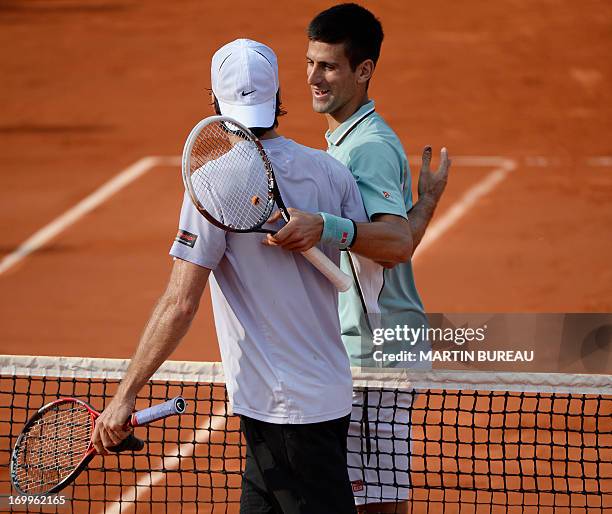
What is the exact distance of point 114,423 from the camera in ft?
11.4

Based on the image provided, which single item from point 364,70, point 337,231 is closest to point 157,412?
point 337,231

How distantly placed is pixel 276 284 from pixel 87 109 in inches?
404

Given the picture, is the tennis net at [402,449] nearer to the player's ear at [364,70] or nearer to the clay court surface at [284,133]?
the player's ear at [364,70]

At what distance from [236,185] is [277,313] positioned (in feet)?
1.39

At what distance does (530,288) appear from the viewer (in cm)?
913

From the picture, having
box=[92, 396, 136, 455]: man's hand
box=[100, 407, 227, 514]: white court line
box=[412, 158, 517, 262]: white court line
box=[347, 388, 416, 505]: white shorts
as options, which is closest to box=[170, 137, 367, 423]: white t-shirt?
box=[92, 396, 136, 455]: man's hand

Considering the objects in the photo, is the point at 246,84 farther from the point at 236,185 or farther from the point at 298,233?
the point at 298,233

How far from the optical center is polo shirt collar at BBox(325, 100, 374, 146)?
4328 millimetres

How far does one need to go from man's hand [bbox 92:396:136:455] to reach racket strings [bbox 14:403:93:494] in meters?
0.66

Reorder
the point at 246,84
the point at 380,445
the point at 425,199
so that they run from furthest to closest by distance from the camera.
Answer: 1. the point at 380,445
2. the point at 425,199
3. the point at 246,84

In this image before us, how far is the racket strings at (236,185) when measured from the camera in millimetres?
3428

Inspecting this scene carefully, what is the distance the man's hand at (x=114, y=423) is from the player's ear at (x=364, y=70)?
66.1 inches

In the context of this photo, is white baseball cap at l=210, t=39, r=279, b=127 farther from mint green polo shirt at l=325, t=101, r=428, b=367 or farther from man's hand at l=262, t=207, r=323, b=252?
mint green polo shirt at l=325, t=101, r=428, b=367

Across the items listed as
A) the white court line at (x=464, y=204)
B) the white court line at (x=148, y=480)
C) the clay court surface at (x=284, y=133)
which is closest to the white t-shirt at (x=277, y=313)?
the white court line at (x=148, y=480)
